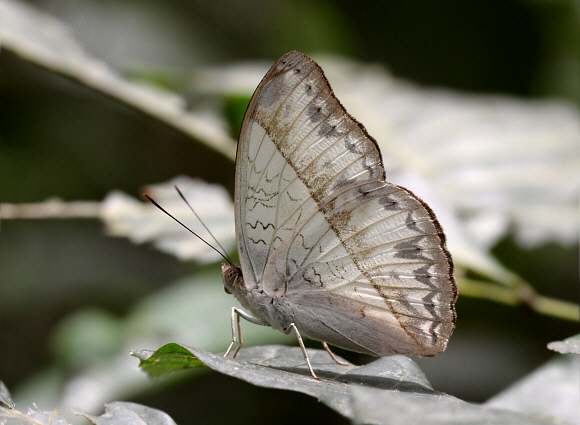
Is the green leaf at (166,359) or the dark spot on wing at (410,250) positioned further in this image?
the dark spot on wing at (410,250)

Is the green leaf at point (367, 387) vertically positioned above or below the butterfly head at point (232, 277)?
below

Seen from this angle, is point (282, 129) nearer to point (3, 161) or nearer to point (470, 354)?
point (470, 354)

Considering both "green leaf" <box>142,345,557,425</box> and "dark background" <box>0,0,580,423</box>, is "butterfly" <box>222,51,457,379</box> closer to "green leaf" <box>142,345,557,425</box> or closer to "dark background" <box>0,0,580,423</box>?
"green leaf" <box>142,345,557,425</box>

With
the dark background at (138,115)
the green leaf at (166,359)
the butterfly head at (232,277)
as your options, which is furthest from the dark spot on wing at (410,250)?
the dark background at (138,115)

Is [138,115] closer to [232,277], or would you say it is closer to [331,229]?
[232,277]

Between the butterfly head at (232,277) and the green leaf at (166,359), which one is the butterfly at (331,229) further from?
the green leaf at (166,359)

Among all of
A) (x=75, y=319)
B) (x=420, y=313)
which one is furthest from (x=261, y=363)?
(x=75, y=319)

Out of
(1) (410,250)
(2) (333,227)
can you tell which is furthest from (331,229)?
(1) (410,250)

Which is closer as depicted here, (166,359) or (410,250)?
(166,359)
